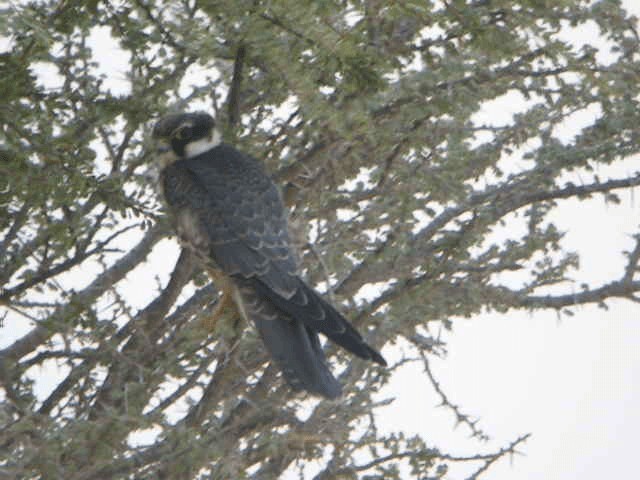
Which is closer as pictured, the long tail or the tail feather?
the tail feather

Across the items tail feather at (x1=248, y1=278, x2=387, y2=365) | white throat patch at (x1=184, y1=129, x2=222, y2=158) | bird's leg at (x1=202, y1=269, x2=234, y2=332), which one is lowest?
tail feather at (x1=248, y1=278, x2=387, y2=365)

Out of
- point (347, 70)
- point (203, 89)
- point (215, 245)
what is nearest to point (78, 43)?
point (203, 89)

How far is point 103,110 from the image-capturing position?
4.27m

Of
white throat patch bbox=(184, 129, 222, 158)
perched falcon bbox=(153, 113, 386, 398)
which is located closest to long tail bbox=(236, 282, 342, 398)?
perched falcon bbox=(153, 113, 386, 398)

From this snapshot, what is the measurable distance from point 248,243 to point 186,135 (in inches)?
25.8

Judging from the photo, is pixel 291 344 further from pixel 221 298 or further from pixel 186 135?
pixel 186 135

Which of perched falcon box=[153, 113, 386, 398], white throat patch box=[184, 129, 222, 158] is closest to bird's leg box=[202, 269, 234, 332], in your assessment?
perched falcon box=[153, 113, 386, 398]

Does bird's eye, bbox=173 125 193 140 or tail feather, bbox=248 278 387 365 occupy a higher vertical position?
bird's eye, bbox=173 125 193 140

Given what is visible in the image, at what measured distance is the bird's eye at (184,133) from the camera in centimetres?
502

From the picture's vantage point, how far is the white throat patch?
199 inches

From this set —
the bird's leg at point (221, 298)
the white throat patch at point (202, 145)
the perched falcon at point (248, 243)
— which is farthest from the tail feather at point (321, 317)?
the white throat patch at point (202, 145)

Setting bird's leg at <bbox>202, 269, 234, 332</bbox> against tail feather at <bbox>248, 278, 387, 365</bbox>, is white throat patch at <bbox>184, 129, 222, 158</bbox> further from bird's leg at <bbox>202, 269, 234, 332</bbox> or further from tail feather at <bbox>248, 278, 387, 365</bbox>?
tail feather at <bbox>248, 278, 387, 365</bbox>

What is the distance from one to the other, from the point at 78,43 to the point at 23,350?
127 cm

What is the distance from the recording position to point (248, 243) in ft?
15.4
